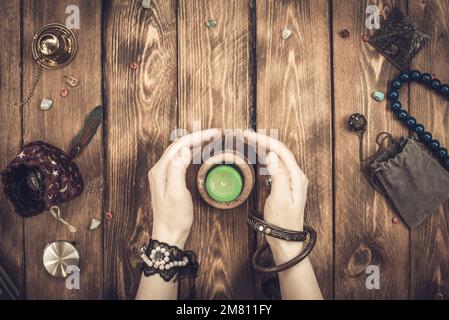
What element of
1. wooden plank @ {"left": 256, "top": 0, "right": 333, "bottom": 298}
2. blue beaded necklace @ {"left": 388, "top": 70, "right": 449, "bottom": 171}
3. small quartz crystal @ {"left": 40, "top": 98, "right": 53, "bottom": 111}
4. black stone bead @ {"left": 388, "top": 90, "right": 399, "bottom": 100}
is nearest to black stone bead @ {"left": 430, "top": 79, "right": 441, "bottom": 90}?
blue beaded necklace @ {"left": 388, "top": 70, "right": 449, "bottom": 171}

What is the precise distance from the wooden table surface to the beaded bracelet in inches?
5.4

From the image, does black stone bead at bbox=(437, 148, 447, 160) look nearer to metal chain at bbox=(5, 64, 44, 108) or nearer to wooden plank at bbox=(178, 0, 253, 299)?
wooden plank at bbox=(178, 0, 253, 299)

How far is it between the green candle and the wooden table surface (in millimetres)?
128

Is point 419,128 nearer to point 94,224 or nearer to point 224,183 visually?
point 224,183

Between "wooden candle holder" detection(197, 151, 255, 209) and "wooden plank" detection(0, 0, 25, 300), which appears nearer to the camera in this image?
"wooden candle holder" detection(197, 151, 255, 209)

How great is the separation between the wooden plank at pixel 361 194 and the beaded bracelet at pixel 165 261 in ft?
1.52

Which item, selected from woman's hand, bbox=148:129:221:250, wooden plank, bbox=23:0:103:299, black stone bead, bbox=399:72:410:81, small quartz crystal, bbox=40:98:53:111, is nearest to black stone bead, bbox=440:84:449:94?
black stone bead, bbox=399:72:410:81

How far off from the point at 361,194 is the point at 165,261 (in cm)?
60

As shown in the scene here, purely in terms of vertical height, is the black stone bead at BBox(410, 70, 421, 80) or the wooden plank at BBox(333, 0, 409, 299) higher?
the black stone bead at BBox(410, 70, 421, 80)

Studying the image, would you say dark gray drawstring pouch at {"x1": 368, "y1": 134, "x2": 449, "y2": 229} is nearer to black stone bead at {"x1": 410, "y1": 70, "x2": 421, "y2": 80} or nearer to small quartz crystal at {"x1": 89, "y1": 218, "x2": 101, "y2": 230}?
black stone bead at {"x1": 410, "y1": 70, "x2": 421, "y2": 80}

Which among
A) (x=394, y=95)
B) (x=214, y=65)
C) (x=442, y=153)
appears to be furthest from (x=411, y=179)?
(x=214, y=65)

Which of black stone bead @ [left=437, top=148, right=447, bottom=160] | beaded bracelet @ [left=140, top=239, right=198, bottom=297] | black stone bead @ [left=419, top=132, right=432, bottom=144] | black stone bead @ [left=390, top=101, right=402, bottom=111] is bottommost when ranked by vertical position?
beaded bracelet @ [left=140, top=239, right=198, bottom=297]

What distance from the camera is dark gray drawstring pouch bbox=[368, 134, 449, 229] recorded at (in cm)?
111

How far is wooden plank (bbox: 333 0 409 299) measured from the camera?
1.14m
